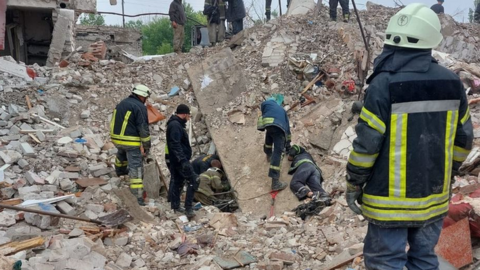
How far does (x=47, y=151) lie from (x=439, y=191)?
646 cm

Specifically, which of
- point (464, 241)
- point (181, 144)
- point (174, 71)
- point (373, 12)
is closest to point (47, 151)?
point (181, 144)

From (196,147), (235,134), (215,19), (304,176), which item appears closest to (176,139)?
(304,176)

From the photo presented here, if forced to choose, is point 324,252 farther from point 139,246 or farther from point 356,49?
point 356,49

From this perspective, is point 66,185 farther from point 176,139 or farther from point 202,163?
point 202,163

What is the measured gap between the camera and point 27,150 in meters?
7.42

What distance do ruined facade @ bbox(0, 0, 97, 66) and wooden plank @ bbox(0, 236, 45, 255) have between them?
28.7 feet

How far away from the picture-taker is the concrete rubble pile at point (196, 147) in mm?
4750

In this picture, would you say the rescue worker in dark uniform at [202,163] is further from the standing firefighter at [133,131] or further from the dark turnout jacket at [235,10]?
the dark turnout jacket at [235,10]

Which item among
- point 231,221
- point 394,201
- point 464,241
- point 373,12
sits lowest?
point 231,221

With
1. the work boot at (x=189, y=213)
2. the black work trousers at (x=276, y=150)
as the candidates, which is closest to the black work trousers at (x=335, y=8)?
the black work trousers at (x=276, y=150)

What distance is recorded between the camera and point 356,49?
10.1 meters

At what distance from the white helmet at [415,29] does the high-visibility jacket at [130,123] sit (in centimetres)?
448

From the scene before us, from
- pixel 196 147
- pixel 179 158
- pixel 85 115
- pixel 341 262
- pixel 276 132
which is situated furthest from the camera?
pixel 85 115

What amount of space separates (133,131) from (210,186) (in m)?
1.85
